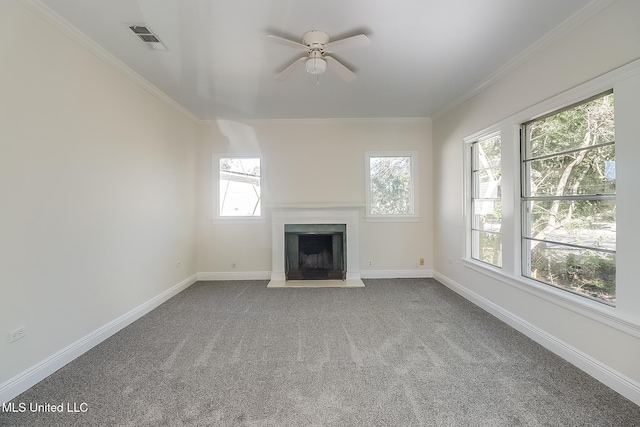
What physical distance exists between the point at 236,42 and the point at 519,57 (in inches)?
108

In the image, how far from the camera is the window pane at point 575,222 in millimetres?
2041

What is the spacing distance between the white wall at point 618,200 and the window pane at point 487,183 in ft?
1.16

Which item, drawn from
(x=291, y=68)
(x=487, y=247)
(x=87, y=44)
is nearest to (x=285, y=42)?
(x=291, y=68)

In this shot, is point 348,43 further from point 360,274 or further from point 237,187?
point 360,274

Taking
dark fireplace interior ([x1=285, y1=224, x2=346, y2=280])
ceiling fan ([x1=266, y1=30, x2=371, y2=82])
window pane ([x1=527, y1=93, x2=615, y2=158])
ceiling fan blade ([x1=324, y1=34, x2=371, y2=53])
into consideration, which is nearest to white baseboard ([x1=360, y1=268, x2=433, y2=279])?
dark fireplace interior ([x1=285, y1=224, x2=346, y2=280])

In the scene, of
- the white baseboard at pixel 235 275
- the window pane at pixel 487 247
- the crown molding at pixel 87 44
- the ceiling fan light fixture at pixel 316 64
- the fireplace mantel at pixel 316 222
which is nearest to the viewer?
the crown molding at pixel 87 44

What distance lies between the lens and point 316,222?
4.55 m

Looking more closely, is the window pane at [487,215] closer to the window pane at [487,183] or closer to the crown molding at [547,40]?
the window pane at [487,183]

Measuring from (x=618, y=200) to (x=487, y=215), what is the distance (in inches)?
62.3

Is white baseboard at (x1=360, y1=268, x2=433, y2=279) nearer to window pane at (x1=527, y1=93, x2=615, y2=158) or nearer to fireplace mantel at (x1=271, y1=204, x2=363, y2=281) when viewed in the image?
fireplace mantel at (x1=271, y1=204, x2=363, y2=281)

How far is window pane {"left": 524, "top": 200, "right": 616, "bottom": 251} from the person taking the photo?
80.4 inches

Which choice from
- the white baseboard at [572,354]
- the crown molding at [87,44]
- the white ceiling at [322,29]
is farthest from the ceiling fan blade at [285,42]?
the white baseboard at [572,354]

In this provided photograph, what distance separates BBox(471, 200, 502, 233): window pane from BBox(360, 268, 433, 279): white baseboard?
1381mm

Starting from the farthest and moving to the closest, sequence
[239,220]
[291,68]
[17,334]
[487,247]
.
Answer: [239,220]
[487,247]
[291,68]
[17,334]
